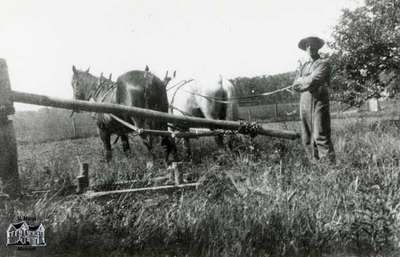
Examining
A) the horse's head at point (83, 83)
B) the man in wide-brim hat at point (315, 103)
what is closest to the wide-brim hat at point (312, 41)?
the man in wide-brim hat at point (315, 103)

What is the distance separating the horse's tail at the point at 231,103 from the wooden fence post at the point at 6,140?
6718mm

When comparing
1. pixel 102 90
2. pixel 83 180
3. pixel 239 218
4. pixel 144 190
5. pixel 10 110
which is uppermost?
pixel 102 90

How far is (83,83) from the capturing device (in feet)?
31.9

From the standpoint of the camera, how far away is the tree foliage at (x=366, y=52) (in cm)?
1126

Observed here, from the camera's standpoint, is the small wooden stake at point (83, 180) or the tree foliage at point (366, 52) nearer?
the small wooden stake at point (83, 180)

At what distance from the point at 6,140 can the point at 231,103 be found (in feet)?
23.0

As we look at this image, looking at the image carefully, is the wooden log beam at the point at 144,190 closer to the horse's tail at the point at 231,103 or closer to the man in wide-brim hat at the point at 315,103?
the man in wide-brim hat at the point at 315,103

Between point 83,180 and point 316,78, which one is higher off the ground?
point 316,78

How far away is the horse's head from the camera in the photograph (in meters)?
9.53

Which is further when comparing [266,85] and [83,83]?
[266,85]

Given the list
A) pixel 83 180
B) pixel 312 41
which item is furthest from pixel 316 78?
pixel 83 180

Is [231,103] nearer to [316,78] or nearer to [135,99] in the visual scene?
[135,99]

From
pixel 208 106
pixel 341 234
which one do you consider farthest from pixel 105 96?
pixel 341 234

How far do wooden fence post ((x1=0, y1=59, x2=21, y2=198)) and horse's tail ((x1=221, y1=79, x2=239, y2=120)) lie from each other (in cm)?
672
